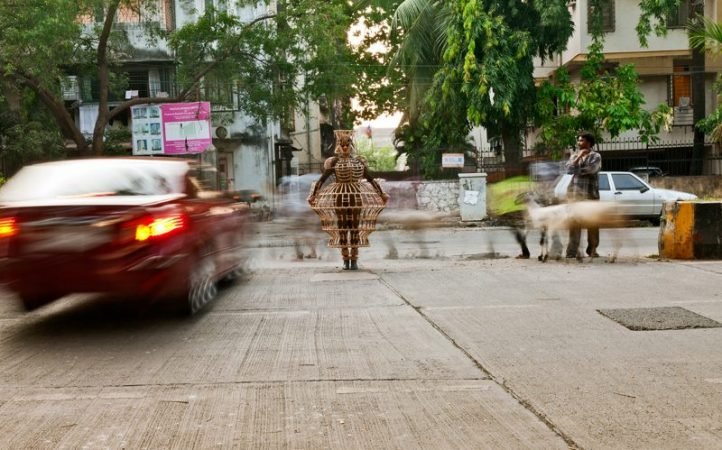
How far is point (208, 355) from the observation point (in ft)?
19.6

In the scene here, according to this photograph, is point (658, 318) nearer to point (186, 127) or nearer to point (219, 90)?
point (219, 90)

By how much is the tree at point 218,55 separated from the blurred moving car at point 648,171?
34.5 ft

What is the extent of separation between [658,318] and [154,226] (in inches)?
182

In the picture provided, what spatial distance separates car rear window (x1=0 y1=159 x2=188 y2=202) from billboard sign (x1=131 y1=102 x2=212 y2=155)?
21.3 m

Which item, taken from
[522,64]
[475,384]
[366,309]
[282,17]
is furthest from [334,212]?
[282,17]

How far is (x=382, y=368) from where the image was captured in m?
5.49

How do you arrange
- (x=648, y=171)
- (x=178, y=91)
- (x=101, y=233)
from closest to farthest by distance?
(x=101, y=233) < (x=648, y=171) < (x=178, y=91)

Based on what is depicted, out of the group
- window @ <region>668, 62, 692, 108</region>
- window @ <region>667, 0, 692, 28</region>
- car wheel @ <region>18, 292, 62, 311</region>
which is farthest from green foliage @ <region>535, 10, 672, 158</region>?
car wheel @ <region>18, 292, 62, 311</region>

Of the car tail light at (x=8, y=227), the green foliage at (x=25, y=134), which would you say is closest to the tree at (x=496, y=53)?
the green foliage at (x=25, y=134)

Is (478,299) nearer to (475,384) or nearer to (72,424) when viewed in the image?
(475,384)

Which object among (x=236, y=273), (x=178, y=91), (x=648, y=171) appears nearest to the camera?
(x=236, y=273)

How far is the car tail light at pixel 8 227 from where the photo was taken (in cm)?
635

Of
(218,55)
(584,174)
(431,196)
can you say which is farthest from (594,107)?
(584,174)

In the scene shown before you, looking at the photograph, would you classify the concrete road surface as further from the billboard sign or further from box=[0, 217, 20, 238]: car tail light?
the billboard sign
